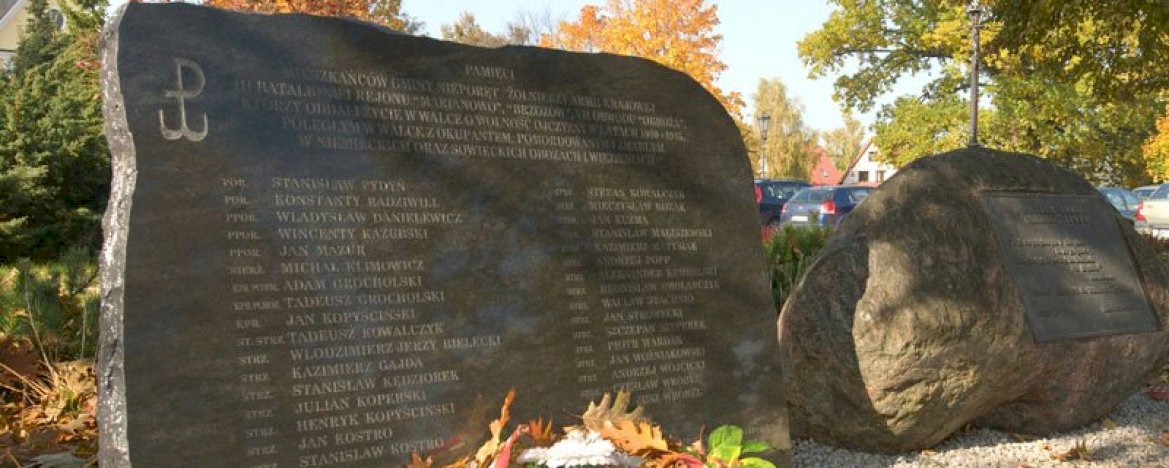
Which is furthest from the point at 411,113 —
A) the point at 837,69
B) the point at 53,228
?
the point at 837,69

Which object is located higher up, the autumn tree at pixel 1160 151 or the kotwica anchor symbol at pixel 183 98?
the autumn tree at pixel 1160 151

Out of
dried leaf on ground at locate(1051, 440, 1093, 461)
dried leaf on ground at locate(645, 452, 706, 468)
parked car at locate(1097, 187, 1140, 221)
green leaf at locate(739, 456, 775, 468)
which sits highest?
parked car at locate(1097, 187, 1140, 221)

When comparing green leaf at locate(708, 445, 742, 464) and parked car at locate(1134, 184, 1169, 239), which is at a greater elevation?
parked car at locate(1134, 184, 1169, 239)

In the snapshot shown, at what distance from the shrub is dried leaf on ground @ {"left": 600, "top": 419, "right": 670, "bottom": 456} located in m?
4.63

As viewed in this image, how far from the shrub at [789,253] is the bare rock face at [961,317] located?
7.62ft

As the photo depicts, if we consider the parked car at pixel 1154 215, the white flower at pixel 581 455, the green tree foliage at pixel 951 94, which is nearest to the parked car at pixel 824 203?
the green tree foliage at pixel 951 94

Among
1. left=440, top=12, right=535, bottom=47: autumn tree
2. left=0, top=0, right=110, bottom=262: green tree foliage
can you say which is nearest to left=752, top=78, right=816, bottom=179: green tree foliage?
left=440, top=12, right=535, bottom=47: autumn tree

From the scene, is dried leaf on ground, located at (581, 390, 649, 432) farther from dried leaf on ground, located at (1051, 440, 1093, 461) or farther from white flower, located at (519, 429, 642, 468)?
dried leaf on ground, located at (1051, 440, 1093, 461)

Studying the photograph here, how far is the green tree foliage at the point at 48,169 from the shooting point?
11992 mm

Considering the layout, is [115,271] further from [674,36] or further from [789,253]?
[674,36]

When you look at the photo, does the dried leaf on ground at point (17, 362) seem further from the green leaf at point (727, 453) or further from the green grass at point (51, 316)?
the green leaf at point (727, 453)

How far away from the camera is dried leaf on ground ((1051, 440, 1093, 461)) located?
5160mm

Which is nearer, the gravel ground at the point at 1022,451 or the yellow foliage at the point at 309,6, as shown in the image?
the gravel ground at the point at 1022,451

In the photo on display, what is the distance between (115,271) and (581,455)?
5.16 feet
